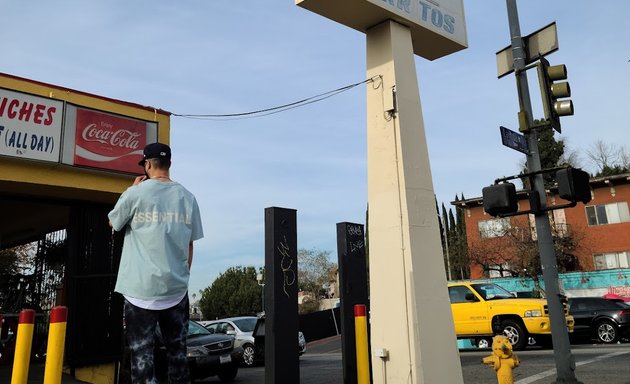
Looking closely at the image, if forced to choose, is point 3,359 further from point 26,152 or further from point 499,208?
point 499,208

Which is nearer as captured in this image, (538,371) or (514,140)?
(514,140)

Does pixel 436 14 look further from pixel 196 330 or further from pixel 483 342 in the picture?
pixel 483 342

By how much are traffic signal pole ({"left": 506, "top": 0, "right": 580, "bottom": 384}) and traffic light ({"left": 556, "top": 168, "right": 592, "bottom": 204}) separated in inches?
14.4

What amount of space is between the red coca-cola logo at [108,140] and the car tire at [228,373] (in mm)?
4763

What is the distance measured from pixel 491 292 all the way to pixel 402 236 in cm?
1039

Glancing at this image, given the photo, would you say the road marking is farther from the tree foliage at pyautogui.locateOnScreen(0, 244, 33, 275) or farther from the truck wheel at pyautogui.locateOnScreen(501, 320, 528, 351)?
the tree foliage at pyautogui.locateOnScreen(0, 244, 33, 275)

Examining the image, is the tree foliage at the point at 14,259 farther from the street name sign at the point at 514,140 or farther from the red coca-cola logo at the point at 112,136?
the street name sign at the point at 514,140

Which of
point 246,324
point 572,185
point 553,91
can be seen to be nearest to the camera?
point 572,185

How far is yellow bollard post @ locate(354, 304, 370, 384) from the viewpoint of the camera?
519cm

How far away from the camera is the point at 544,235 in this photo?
7.15m

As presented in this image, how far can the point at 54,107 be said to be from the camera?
27.2 ft

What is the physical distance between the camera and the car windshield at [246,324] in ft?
53.1

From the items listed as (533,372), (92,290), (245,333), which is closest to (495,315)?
(533,372)

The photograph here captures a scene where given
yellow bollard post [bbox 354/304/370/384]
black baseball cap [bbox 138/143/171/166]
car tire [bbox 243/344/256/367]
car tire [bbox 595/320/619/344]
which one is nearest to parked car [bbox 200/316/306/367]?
car tire [bbox 243/344/256/367]
